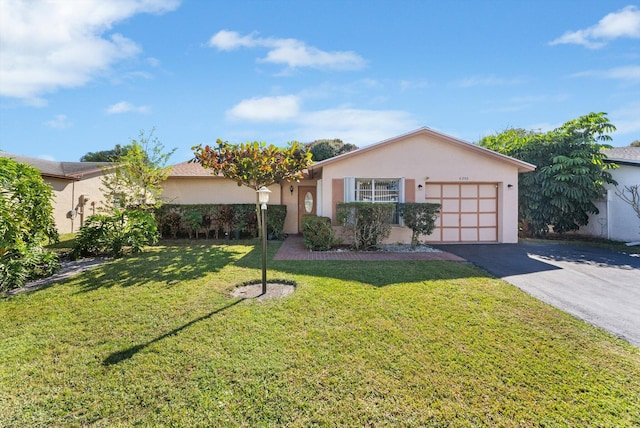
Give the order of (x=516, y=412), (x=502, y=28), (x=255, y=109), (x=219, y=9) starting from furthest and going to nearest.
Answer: (x=255, y=109), (x=502, y=28), (x=219, y=9), (x=516, y=412)

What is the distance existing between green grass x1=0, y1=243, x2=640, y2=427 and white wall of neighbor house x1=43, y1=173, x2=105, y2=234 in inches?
401

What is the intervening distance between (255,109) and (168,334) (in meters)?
12.5

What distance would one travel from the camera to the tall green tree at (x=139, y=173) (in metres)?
10.5

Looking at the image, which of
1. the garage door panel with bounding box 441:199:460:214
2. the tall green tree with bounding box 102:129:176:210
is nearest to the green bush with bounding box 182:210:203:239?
the tall green tree with bounding box 102:129:176:210

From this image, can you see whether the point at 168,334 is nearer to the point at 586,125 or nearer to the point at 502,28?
the point at 502,28

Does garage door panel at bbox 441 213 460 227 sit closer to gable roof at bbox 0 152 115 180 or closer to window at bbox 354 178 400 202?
window at bbox 354 178 400 202

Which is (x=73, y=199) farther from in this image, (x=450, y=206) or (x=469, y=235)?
(x=469, y=235)

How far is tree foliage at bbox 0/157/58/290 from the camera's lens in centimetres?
545

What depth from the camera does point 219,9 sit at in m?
8.73

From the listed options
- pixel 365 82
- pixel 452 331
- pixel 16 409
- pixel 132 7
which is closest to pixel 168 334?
pixel 16 409

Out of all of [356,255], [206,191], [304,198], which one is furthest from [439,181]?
[206,191]

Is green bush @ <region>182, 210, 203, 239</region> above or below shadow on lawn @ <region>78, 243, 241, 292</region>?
above

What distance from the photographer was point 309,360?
331 centimetres

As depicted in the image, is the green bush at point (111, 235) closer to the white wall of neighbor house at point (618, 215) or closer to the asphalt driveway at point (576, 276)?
the asphalt driveway at point (576, 276)
